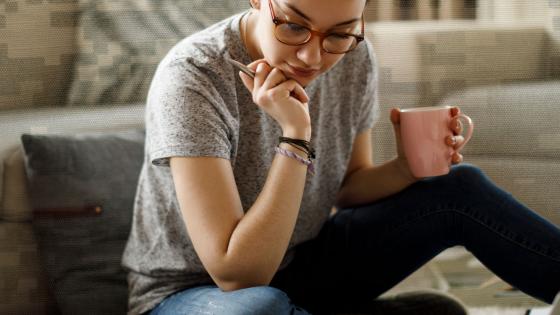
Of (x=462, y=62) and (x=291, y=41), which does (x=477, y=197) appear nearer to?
(x=291, y=41)

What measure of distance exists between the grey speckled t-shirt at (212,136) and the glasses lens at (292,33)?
4.5 inches

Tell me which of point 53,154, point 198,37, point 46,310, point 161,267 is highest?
point 198,37

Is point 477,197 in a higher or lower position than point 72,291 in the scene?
higher

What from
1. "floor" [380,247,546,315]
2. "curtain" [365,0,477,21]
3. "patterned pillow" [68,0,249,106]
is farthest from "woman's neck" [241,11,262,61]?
"floor" [380,247,546,315]

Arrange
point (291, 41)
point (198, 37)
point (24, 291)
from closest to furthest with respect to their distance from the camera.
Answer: point (291, 41), point (198, 37), point (24, 291)

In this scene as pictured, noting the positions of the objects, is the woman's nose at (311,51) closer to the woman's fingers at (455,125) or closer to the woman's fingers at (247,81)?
the woman's fingers at (247,81)

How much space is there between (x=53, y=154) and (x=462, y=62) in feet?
2.52

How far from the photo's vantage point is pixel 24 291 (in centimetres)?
99

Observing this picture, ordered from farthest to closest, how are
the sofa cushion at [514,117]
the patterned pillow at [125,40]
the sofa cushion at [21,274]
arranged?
the sofa cushion at [514,117]
the patterned pillow at [125,40]
the sofa cushion at [21,274]

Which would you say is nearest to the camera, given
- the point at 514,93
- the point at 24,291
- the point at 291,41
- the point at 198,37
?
the point at 291,41

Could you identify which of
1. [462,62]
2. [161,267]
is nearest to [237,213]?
[161,267]

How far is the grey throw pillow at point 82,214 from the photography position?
0.99 metres

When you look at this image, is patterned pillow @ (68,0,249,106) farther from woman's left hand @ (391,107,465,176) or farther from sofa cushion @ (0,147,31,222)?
woman's left hand @ (391,107,465,176)

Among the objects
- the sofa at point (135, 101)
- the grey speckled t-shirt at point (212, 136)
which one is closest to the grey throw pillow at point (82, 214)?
the sofa at point (135, 101)
